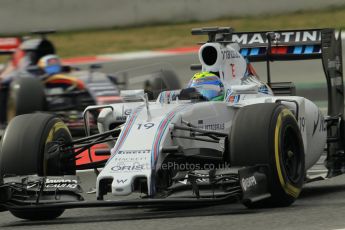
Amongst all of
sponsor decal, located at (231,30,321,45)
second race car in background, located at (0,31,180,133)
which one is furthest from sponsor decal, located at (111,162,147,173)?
second race car in background, located at (0,31,180,133)

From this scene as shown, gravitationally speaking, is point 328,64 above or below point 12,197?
above

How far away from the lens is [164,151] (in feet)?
28.4

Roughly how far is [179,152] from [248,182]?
68 centimetres

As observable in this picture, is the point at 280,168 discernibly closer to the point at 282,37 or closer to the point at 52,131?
the point at 52,131

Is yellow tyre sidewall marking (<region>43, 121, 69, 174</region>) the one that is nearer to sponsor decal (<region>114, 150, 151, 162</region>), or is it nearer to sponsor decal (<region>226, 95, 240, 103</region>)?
sponsor decal (<region>114, 150, 151, 162</region>)

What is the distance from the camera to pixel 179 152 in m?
8.66

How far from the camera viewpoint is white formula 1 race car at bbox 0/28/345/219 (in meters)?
8.34

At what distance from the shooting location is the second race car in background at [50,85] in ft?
56.0

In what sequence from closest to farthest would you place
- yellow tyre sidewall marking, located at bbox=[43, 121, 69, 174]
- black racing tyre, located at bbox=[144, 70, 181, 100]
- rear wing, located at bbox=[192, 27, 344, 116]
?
yellow tyre sidewall marking, located at bbox=[43, 121, 69, 174], rear wing, located at bbox=[192, 27, 344, 116], black racing tyre, located at bbox=[144, 70, 181, 100]

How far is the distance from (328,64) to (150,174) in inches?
135

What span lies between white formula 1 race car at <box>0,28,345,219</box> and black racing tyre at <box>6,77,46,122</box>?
22.4ft

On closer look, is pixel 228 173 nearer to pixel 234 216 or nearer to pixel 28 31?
pixel 234 216

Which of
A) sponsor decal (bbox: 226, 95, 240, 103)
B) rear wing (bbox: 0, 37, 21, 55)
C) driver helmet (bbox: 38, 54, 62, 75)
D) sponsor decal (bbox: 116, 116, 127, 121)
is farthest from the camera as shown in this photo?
rear wing (bbox: 0, 37, 21, 55)

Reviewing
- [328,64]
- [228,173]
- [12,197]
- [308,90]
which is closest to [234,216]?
[228,173]
